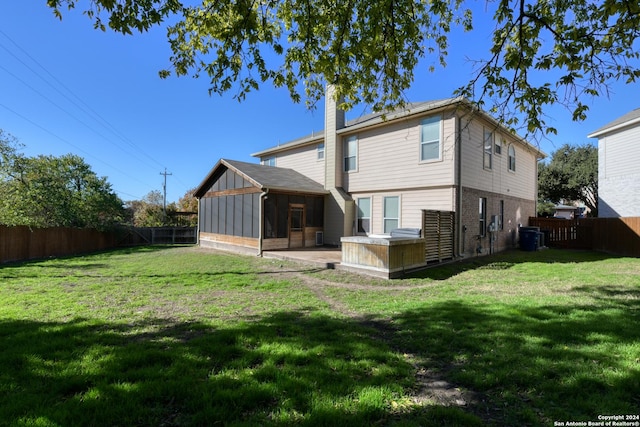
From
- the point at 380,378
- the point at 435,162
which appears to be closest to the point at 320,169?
the point at 435,162

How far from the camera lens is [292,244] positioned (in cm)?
1491

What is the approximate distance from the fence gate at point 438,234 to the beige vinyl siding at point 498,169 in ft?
5.74

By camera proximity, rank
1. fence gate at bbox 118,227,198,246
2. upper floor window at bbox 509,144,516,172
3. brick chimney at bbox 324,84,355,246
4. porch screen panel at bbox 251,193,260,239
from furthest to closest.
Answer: fence gate at bbox 118,227,198,246, upper floor window at bbox 509,144,516,172, brick chimney at bbox 324,84,355,246, porch screen panel at bbox 251,193,260,239

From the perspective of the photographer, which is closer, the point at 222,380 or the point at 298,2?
the point at 222,380

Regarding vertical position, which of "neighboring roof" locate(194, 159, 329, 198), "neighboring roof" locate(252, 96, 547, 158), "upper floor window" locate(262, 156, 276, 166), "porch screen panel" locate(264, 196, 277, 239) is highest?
"neighboring roof" locate(252, 96, 547, 158)

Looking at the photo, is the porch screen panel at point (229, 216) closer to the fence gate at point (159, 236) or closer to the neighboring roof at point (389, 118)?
the neighboring roof at point (389, 118)

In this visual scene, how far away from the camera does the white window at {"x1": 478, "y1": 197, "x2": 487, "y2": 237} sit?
42.6ft

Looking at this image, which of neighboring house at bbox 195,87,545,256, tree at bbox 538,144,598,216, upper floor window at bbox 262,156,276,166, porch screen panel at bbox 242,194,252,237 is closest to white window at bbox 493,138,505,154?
neighboring house at bbox 195,87,545,256

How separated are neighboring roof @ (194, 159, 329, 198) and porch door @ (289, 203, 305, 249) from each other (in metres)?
0.92

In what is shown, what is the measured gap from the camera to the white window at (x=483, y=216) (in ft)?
42.6

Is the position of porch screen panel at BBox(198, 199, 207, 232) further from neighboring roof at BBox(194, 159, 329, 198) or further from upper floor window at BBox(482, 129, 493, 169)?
upper floor window at BBox(482, 129, 493, 169)

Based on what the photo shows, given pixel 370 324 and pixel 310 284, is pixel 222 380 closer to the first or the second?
pixel 370 324

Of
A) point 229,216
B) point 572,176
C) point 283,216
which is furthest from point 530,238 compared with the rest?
point 572,176

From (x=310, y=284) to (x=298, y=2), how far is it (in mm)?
6157
